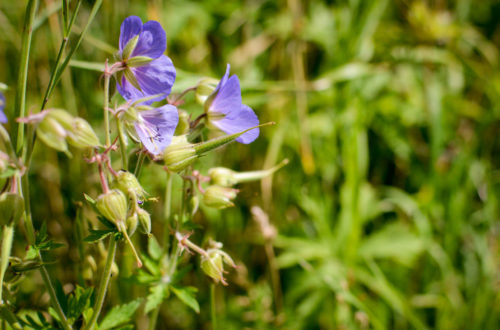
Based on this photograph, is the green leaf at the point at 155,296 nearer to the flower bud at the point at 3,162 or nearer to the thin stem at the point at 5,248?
the thin stem at the point at 5,248

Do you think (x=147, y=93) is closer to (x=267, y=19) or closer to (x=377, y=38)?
(x=267, y=19)

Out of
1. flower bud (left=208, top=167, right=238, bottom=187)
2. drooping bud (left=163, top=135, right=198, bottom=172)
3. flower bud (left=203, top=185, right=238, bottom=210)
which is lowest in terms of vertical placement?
flower bud (left=203, top=185, right=238, bottom=210)

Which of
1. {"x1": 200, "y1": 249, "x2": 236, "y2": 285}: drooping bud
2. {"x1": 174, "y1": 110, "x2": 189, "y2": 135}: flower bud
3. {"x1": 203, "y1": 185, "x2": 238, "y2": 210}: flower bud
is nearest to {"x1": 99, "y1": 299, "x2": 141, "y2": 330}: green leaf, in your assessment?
{"x1": 200, "y1": 249, "x2": 236, "y2": 285}: drooping bud

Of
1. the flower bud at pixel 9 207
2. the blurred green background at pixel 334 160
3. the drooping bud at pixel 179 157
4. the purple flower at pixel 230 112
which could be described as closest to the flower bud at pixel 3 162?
the flower bud at pixel 9 207

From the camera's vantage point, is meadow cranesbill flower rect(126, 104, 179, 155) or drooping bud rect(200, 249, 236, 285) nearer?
meadow cranesbill flower rect(126, 104, 179, 155)

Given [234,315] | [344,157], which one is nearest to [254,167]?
[344,157]

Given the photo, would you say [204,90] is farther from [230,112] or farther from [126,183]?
[126,183]

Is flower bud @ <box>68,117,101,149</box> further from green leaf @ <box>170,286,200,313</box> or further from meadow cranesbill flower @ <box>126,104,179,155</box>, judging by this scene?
green leaf @ <box>170,286,200,313</box>
